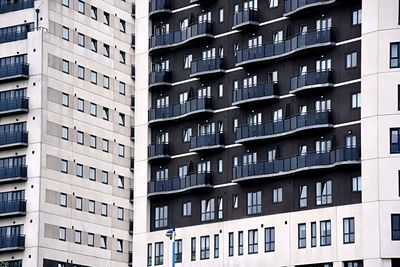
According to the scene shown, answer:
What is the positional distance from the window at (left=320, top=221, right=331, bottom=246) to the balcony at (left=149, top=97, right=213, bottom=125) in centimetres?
1804

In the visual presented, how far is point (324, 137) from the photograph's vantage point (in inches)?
4892

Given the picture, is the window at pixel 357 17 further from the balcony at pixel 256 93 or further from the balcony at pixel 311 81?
the balcony at pixel 256 93

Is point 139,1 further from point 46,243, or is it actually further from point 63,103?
point 46,243

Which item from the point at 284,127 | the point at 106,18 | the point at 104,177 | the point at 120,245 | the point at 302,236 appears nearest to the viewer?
the point at 302,236

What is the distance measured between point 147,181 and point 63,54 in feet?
75.4

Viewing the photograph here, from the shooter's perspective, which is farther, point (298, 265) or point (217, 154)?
point (217, 154)

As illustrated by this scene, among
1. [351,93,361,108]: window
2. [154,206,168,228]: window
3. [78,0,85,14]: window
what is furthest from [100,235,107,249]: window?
[351,93,361,108]: window

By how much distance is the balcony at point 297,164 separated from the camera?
12112 cm

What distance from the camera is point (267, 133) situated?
422 ft

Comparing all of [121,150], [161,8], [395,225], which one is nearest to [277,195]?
[395,225]

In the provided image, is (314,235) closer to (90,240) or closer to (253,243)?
(253,243)

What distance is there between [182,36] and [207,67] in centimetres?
525

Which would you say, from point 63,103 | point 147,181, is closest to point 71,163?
point 63,103

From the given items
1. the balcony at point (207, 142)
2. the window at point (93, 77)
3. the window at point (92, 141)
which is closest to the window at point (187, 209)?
the balcony at point (207, 142)
